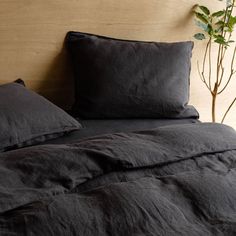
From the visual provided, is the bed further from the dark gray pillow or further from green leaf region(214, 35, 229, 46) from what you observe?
green leaf region(214, 35, 229, 46)

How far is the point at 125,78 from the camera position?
180cm

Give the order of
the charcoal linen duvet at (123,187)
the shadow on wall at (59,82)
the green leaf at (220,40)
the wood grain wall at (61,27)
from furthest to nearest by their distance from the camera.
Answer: the green leaf at (220,40), the shadow on wall at (59,82), the wood grain wall at (61,27), the charcoal linen duvet at (123,187)

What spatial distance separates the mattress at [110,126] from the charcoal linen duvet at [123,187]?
0.25 meters

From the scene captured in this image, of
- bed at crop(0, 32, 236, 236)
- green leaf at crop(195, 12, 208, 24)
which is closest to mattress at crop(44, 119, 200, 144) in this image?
bed at crop(0, 32, 236, 236)

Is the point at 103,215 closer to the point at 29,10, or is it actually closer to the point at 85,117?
the point at 85,117

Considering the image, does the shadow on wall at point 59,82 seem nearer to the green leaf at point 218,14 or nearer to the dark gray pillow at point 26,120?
the dark gray pillow at point 26,120

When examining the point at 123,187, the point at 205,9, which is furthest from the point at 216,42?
the point at 123,187

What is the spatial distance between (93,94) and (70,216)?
944mm

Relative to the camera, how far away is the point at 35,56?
6.10 ft

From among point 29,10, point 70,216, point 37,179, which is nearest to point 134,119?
point 29,10

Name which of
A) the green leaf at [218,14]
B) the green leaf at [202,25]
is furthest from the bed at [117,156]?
the green leaf at [218,14]

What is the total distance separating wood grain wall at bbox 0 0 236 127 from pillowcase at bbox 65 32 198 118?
8cm

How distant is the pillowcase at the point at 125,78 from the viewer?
70.4 inches

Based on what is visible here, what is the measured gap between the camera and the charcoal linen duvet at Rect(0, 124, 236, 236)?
911 mm
